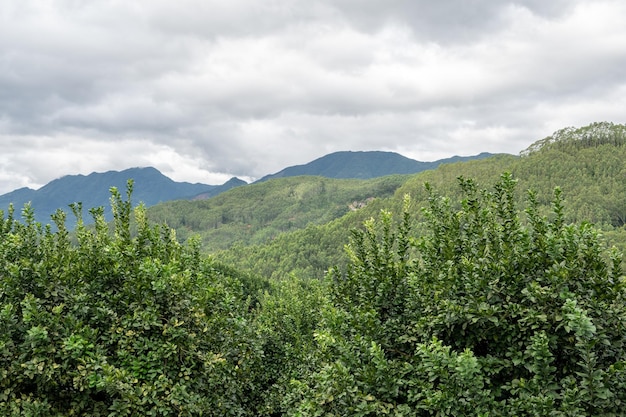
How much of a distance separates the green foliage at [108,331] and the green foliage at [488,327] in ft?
6.49

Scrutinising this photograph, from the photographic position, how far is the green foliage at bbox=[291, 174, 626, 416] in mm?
4777

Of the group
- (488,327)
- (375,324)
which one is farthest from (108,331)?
(488,327)

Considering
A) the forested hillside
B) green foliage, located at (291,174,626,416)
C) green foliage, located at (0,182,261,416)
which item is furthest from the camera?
green foliage, located at (0,182,261,416)

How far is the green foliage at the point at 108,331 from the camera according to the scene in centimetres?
616

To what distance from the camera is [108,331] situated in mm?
6797

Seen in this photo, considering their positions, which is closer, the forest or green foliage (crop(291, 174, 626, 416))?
green foliage (crop(291, 174, 626, 416))

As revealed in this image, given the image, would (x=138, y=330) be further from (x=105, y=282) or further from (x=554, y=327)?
(x=554, y=327)

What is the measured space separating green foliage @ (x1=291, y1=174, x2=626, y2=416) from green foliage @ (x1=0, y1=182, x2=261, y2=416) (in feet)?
6.49

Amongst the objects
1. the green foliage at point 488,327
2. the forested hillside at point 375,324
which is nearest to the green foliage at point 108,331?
the forested hillside at point 375,324

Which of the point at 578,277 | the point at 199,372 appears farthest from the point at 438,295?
the point at 199,372

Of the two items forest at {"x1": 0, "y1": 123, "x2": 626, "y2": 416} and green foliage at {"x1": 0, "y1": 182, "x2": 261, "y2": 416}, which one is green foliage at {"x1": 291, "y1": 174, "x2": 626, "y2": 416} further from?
green foliage at {"x1": 0, "y1": 182, "x2": 261, "y2": 416}

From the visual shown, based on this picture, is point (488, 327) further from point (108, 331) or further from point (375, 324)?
point (108, 331)

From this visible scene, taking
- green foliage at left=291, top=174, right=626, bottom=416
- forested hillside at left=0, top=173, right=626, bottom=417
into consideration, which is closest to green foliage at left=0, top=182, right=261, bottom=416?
forested hillside at left=0, top=173, right=626, bottom=417

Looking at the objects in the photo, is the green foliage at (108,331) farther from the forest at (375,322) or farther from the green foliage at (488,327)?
the green foliage at (488,327)
